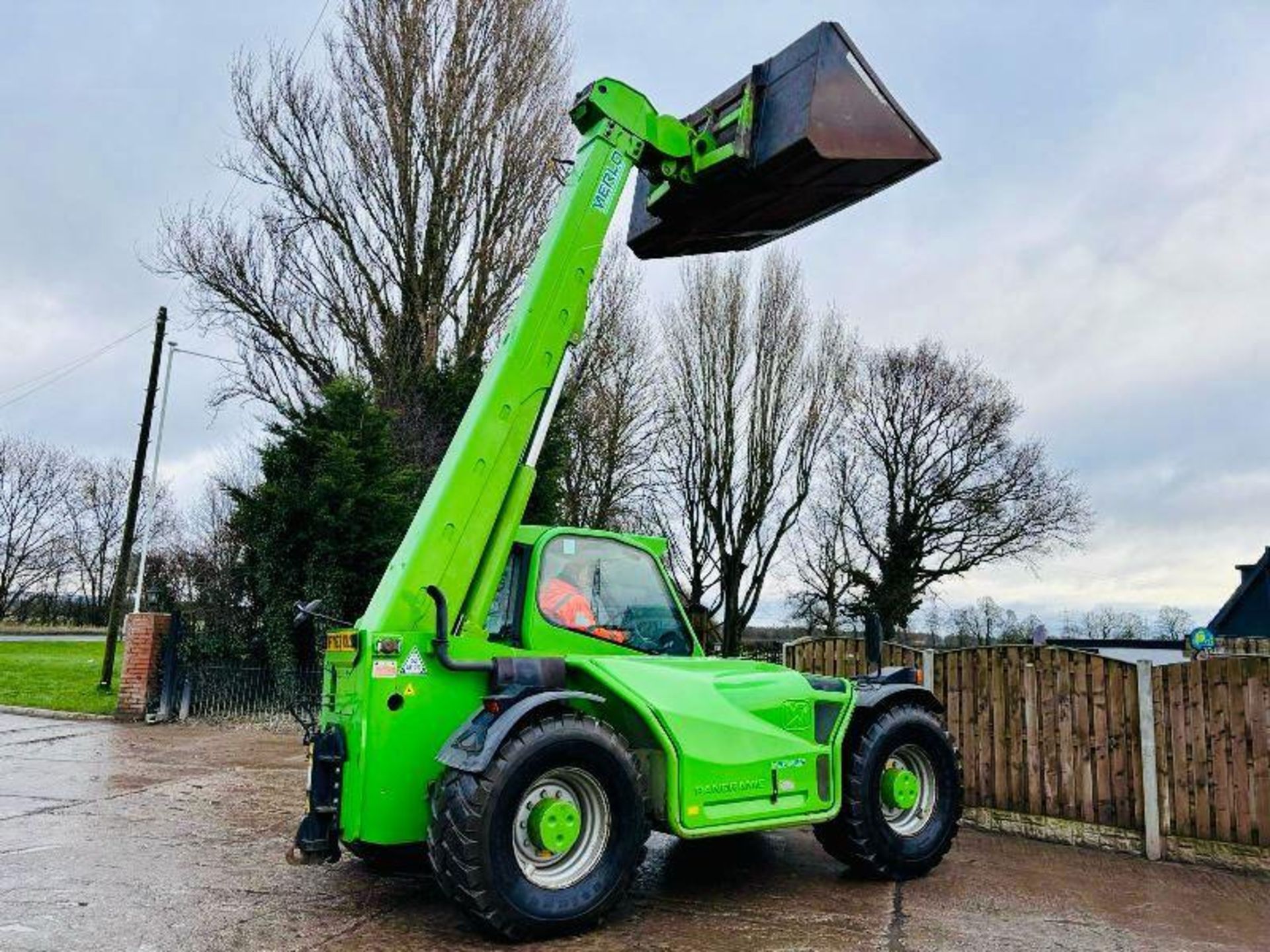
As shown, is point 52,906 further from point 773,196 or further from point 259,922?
point 773,196

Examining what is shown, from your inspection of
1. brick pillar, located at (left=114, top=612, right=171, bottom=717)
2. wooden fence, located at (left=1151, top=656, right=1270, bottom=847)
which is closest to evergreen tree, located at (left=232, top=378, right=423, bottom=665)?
brick pillar, located at (left=114, top=612, right=171, bottom=717)

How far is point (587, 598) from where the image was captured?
5598 millimetres

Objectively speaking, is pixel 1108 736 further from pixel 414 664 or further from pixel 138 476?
pixel 138 476

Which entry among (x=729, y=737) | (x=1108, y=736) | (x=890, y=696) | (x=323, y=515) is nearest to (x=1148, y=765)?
(x=1108, y=736)

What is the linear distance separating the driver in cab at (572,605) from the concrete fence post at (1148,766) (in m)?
4.15

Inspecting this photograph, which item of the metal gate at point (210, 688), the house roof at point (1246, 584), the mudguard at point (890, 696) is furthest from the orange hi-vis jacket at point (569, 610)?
the house roof at point (1246, 584)

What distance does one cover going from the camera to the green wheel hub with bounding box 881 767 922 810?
6.02 metres

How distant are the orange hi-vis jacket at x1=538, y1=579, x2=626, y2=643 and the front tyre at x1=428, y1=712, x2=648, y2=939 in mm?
825

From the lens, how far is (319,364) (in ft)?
57.6

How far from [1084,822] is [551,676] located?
4831 mm

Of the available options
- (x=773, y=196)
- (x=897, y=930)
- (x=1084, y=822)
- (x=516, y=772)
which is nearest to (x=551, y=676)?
(x=516, y=772)

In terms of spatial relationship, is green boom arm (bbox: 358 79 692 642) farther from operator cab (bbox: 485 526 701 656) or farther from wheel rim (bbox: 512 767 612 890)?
wheel rim (bbox: 512 767 612 890)

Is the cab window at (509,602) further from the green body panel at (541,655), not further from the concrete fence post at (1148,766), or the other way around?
the concrete fence post at (1148,766)

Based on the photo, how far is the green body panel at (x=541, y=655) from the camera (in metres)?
4.70
